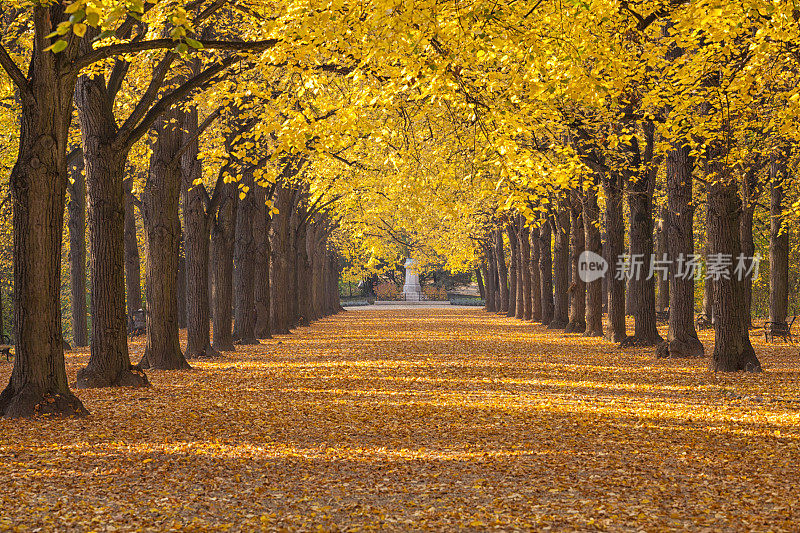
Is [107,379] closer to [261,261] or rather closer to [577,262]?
[261,261]

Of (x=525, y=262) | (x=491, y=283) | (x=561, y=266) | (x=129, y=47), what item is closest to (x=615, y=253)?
(x=561, y=266)

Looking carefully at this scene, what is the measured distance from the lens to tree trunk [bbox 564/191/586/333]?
2812 centimetres

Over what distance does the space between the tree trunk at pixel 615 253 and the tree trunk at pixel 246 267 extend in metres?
9.71

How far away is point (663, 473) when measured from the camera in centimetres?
772

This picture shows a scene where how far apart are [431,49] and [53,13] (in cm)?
448

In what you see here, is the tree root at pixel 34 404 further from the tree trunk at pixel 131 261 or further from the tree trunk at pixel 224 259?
the tree trunk at pixel 131 261

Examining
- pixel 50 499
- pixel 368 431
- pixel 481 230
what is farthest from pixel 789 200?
pixel 50 499

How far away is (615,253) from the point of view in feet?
77.8

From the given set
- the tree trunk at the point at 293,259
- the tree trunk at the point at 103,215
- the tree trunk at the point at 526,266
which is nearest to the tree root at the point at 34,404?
the tree trunk at the point at 103,215

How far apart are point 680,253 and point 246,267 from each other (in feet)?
38.9

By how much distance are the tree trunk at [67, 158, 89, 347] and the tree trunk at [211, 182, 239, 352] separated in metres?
4.98

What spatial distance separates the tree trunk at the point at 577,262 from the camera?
92.3ft

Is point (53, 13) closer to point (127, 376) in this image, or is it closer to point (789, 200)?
point (127, 376)

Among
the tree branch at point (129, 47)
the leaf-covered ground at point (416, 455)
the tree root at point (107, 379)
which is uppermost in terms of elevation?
the tree branch at point (129, 47)
